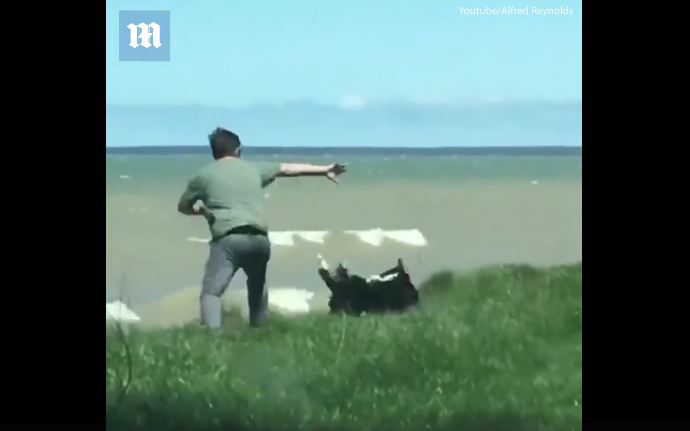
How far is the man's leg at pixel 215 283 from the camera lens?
10.4 ft

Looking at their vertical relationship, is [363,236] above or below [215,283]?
above

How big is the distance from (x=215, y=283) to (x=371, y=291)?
497 mm

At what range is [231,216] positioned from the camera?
3145 mm

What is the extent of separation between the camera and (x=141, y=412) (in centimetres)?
312

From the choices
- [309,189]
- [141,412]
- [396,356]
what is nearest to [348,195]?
[309,189]

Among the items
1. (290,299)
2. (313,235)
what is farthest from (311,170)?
(290,299)

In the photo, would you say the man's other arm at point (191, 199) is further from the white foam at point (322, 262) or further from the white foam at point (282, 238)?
the white foam at point (322, 262)

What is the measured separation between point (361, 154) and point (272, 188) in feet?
1.01

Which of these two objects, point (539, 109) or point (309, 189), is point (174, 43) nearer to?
point (309, 189)

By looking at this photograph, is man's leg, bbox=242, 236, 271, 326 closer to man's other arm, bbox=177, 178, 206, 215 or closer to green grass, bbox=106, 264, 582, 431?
green grass, bbox=106, 264, 582, 431

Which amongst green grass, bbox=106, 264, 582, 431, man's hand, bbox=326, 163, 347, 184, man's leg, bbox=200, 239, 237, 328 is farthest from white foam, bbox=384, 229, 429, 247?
man's leg, bbox=200, 239, 237, 328

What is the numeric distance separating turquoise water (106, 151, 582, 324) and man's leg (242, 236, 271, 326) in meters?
0.03

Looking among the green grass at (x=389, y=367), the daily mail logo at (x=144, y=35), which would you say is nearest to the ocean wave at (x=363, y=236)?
the green grass at (x=389, y=367)

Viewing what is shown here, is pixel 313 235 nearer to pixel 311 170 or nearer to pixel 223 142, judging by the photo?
pixel 311 170
